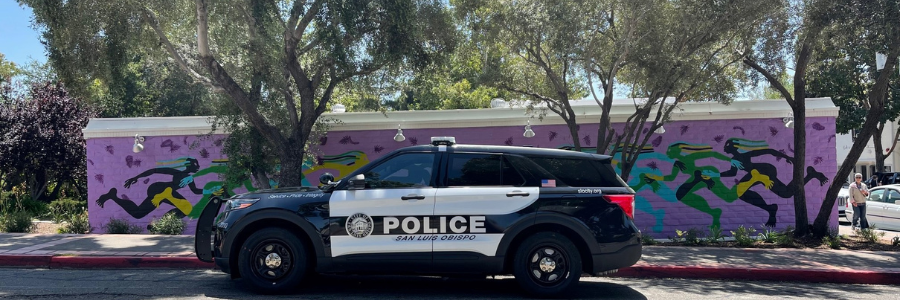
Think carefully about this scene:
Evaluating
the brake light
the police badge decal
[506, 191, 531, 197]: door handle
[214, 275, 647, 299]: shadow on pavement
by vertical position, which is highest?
[506, 191, 531, 197]: door handle

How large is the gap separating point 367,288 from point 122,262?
408 cm

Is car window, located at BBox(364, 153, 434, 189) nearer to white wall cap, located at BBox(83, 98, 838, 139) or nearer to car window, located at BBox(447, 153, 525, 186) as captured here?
car window, located at BBox(447, 153, 525, 186)

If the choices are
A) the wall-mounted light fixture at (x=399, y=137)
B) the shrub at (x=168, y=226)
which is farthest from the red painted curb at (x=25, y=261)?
the wall-mounted light fixture at (x=399, y=137)

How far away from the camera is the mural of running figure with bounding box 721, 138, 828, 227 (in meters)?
15.8

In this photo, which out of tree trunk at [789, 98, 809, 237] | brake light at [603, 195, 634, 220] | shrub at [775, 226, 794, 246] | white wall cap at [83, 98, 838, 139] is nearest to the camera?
brake light at [603, 195, 634, 220]

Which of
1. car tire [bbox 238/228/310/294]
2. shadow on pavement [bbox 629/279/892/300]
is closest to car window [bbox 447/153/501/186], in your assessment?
car tire [bbox 238/228/310/294]

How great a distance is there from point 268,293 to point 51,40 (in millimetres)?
7509

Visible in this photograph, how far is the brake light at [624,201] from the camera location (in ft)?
25.9

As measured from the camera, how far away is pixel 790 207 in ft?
52.2

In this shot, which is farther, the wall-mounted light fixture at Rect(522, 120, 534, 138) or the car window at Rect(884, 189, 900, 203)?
the car window at Rect(884, 189, 900, 203)

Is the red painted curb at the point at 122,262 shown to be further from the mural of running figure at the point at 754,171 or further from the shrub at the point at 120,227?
the mural of running figure at the point at 754,171

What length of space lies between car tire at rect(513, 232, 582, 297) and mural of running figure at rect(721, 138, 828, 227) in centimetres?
935

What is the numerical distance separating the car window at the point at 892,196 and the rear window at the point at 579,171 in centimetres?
1304

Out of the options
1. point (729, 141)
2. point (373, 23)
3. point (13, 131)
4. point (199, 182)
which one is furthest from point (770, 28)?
point (13, 131)
